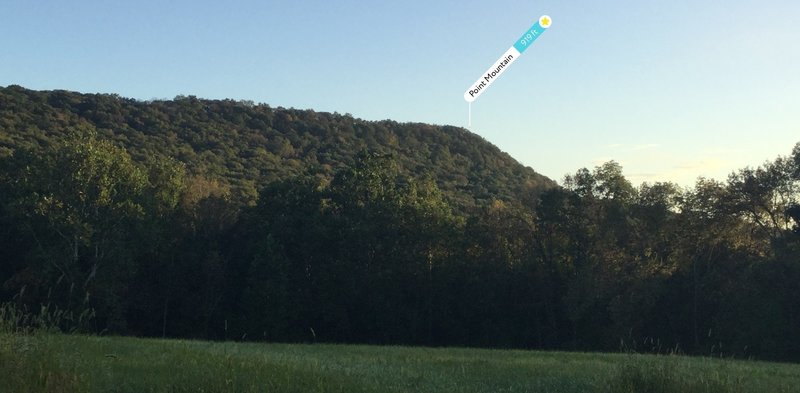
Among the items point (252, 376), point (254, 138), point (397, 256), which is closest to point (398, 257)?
point (397, 256)

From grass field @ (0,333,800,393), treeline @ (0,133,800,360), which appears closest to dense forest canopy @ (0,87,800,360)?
treeline @ (0,133,800,360)

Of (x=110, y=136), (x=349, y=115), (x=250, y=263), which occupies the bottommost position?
(x=250, y=263)

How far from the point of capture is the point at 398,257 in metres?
43.0

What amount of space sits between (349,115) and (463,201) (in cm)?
4639

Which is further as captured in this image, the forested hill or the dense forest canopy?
the forested hill

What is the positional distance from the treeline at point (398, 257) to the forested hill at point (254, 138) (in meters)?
13.1

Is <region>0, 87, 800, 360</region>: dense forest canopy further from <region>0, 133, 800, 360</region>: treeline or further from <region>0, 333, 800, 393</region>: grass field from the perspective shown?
<region>0, 333, 800, 393</region>: grass field

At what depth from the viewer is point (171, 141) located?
77.7m

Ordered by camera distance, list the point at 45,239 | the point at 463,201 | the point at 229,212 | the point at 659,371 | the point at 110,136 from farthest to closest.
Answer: the point at 110,136
the point at 463,201
the point at 229,212
the point at 45,239
the point at 659,371

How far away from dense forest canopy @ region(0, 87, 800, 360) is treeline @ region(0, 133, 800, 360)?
0.31ft

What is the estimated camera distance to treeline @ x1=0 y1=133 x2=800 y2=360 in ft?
121

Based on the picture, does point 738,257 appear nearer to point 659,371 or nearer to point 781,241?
point 781,241

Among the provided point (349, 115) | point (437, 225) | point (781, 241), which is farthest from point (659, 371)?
point (349, 115)

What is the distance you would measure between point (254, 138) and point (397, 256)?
4781 centimetres
